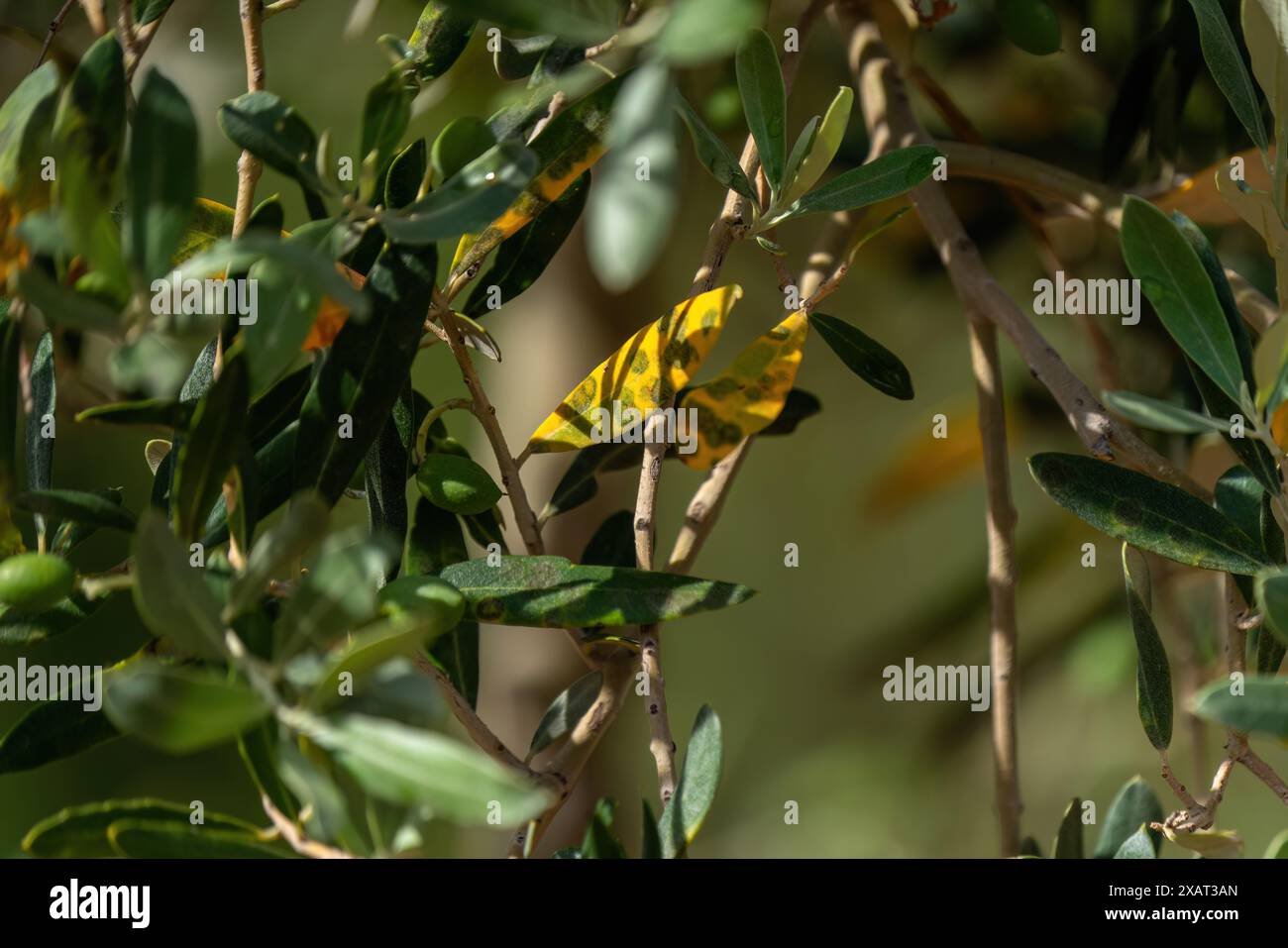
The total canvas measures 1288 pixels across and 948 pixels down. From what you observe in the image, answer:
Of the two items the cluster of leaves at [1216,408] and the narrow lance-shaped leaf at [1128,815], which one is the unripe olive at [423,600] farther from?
the narrow lance-shaped leaf at [1128,815]

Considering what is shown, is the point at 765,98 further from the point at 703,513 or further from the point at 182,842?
the point at 182,842

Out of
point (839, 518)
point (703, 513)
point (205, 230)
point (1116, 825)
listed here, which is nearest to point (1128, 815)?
point (1116, 825)

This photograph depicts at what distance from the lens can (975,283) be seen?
0.49 meters

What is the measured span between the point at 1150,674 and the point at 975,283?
185mm

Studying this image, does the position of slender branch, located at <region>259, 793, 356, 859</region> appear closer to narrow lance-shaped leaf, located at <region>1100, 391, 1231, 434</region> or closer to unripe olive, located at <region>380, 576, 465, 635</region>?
unripe olive, located at <region>380, 576, 465, 635</region>

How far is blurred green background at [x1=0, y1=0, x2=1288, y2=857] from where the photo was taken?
2.38 ft

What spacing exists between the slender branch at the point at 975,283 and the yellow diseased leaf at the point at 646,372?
135 mm

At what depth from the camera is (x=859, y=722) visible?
1190mm

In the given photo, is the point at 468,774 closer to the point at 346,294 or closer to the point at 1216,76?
the point at 346,294

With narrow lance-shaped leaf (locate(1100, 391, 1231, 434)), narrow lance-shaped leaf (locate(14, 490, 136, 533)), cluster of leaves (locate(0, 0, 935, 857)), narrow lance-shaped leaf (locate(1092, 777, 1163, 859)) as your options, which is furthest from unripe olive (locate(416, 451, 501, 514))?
narrow lance-shaped leaf (locate(1092, 777, 1163, 859))

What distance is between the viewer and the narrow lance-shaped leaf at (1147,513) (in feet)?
1.20

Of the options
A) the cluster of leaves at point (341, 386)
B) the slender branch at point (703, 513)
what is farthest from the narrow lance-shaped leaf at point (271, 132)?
the slender branch at point (703, 513)

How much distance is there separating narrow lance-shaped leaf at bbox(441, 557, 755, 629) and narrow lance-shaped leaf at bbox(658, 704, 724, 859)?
35mm
